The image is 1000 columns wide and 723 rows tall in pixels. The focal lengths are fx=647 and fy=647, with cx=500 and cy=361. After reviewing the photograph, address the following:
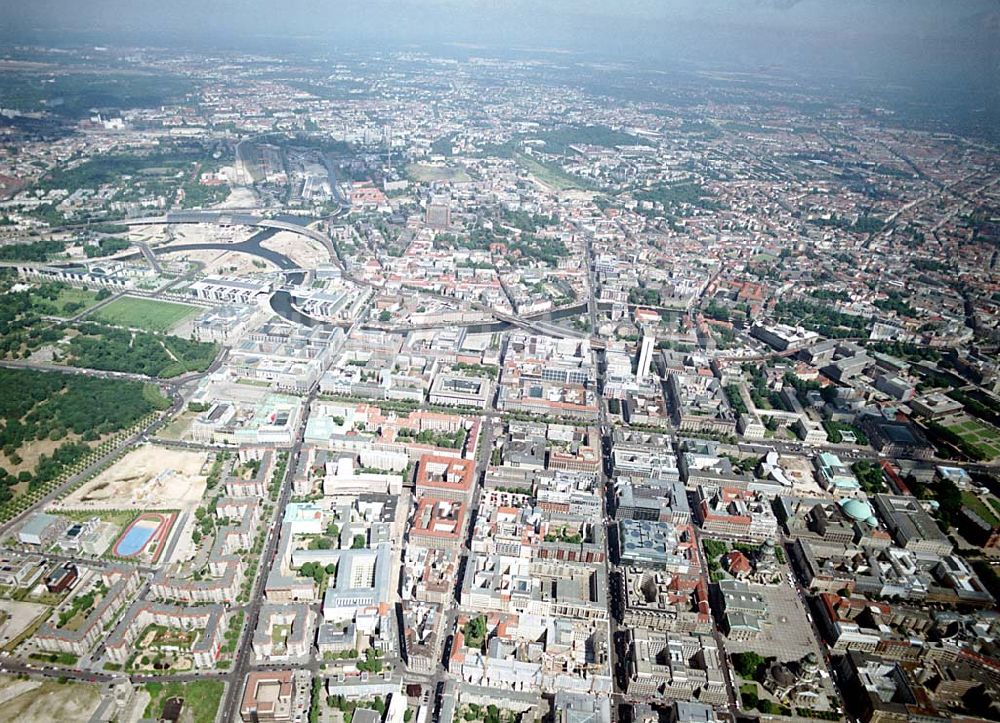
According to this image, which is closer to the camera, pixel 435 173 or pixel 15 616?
pixel 15 616

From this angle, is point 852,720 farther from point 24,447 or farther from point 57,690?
point 24,447

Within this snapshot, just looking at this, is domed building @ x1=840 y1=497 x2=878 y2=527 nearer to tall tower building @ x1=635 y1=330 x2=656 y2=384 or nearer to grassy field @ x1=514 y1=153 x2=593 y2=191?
tall tower building @ x1=635 y1=330 x2=656 y2=384

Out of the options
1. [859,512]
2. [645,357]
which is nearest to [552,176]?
[645,357]

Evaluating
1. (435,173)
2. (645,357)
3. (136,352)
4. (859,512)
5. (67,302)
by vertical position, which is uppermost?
(435,173)

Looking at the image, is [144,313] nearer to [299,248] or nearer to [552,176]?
[299,248]

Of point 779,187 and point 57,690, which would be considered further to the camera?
point 779,187

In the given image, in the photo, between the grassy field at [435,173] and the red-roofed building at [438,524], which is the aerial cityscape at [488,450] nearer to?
the red-roofed building at [438,524]

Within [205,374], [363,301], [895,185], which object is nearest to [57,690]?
[205,374]
